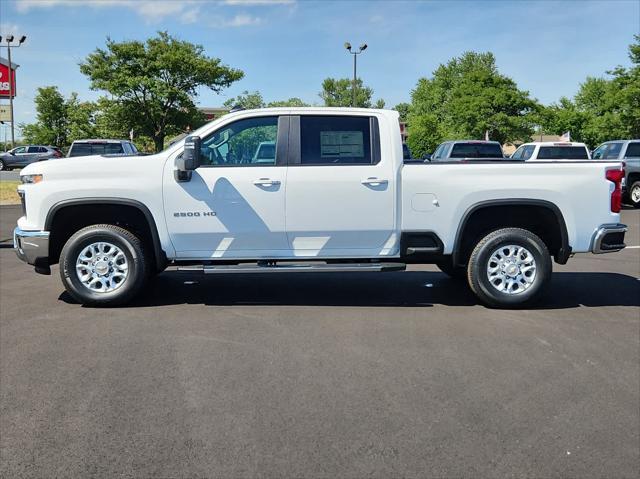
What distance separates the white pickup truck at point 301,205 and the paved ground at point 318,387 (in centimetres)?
50

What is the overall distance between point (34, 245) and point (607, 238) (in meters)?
5.99

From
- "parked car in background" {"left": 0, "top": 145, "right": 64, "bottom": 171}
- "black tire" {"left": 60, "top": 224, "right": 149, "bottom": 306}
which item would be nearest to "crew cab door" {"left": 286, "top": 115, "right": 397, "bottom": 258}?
"black tire" {"left": 60, "top": 224, "right": 149, "bottom": 306}

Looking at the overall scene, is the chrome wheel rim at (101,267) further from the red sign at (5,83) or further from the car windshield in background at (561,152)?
the red sign at (5,83)

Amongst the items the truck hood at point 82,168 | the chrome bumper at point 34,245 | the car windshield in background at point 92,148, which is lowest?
the chrome bumper at point 34,245

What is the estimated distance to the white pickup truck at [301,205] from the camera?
6.21 m

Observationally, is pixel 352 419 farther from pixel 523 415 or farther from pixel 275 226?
pixel 275 226

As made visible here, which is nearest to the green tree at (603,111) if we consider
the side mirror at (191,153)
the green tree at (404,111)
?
the green tree at (404,111)

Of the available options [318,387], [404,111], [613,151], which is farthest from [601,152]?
[404,111]

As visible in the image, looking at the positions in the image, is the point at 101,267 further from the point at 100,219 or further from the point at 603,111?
the point at 603,111

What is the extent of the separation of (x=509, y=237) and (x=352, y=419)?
3394mm

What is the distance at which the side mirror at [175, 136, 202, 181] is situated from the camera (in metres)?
5.96

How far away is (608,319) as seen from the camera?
610cm

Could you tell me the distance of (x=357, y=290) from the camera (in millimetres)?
7375

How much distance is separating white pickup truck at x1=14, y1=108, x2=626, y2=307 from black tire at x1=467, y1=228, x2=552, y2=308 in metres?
0.01
